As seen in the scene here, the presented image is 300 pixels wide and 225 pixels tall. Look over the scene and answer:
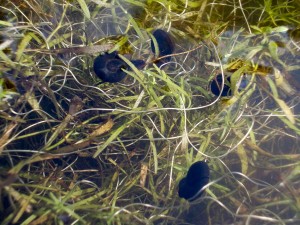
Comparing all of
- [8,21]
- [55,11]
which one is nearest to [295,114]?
[55,11]

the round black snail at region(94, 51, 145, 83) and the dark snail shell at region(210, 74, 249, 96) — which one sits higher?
the round black snail at region(94, 51, 145, 83)

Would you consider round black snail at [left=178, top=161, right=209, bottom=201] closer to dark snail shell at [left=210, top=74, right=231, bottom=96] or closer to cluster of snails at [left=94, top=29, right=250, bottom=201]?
cluster of snails at [left=94, top=29, right=250, bottom=201]

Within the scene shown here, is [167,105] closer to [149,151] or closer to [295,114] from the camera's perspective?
[149,151]

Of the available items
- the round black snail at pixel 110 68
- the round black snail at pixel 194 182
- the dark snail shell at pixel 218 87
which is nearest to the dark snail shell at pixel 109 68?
the round black snail at pixel 110 68

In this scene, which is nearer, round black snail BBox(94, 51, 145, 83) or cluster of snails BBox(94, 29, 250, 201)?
cluster of snails BBox(94, 29, 250, 201)

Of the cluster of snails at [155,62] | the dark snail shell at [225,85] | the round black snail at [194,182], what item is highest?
the cluster of snails at [155,62]

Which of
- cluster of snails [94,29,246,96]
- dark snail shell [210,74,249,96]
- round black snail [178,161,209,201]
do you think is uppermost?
cluster of snails [94,29,246,96]

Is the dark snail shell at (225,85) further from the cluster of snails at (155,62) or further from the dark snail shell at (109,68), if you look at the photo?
the dark snail shell at (109,68)

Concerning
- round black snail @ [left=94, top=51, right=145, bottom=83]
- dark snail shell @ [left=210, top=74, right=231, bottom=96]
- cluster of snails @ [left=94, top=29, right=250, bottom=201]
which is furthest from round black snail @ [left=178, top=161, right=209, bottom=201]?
round black snail @ [left=94, top=51, right=145, bottom=83]

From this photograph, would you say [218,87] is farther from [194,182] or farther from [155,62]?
[194,182]
